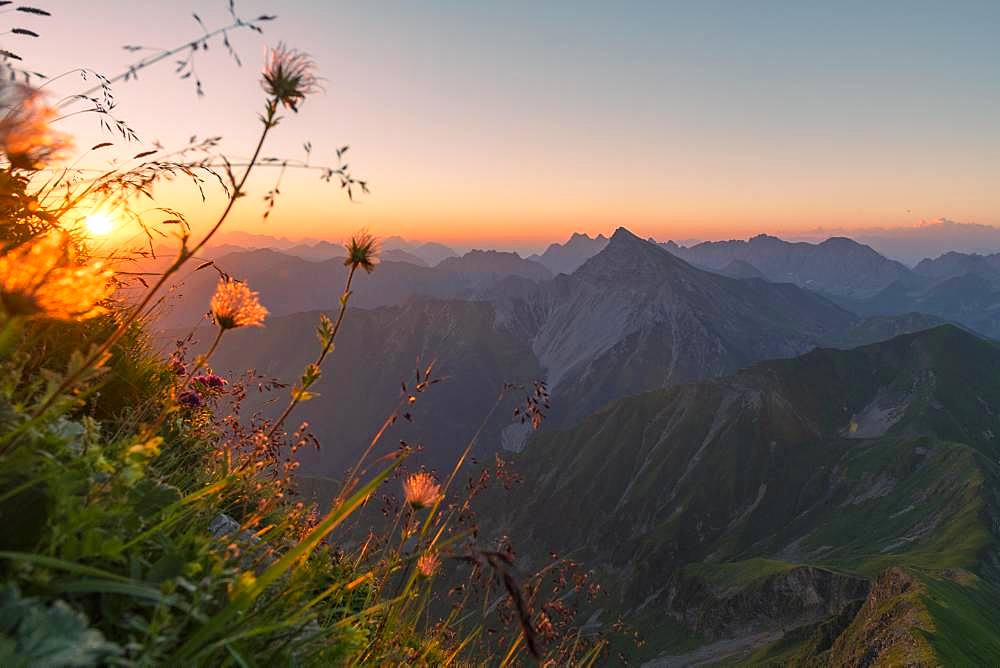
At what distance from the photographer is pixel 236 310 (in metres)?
2.00

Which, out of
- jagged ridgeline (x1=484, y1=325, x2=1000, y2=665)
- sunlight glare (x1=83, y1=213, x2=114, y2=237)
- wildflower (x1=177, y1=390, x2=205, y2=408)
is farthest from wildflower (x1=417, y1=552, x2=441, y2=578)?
jagged ridgeline (x1=484, y1=325, x2=1000, y2=665)

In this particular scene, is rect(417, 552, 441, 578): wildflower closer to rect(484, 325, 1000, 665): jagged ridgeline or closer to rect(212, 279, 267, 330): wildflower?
rect(212, 279, 267, 330): wildflower

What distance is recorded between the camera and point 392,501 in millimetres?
4320

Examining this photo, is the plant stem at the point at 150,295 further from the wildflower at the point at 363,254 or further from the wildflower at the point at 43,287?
the wildflower at the point at 363,254

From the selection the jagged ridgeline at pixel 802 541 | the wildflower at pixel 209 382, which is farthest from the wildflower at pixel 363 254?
the jagged ridgeline at pixel 802 541

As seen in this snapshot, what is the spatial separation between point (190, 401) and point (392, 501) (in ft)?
5.07

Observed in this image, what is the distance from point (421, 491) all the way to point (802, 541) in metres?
164

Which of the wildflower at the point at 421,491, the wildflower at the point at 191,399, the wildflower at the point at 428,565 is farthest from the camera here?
the wildflower at the point at 191,399

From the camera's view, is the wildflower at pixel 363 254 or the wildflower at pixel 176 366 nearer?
the wildflower at pixel 363 254

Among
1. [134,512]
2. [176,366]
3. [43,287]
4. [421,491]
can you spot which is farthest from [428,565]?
[176,366]

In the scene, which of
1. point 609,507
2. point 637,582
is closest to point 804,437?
point 609,507

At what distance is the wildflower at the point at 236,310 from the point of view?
1.99 m

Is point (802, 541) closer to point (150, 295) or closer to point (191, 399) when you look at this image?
point (191, 399)

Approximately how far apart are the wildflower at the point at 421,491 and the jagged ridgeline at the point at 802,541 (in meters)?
24.2
